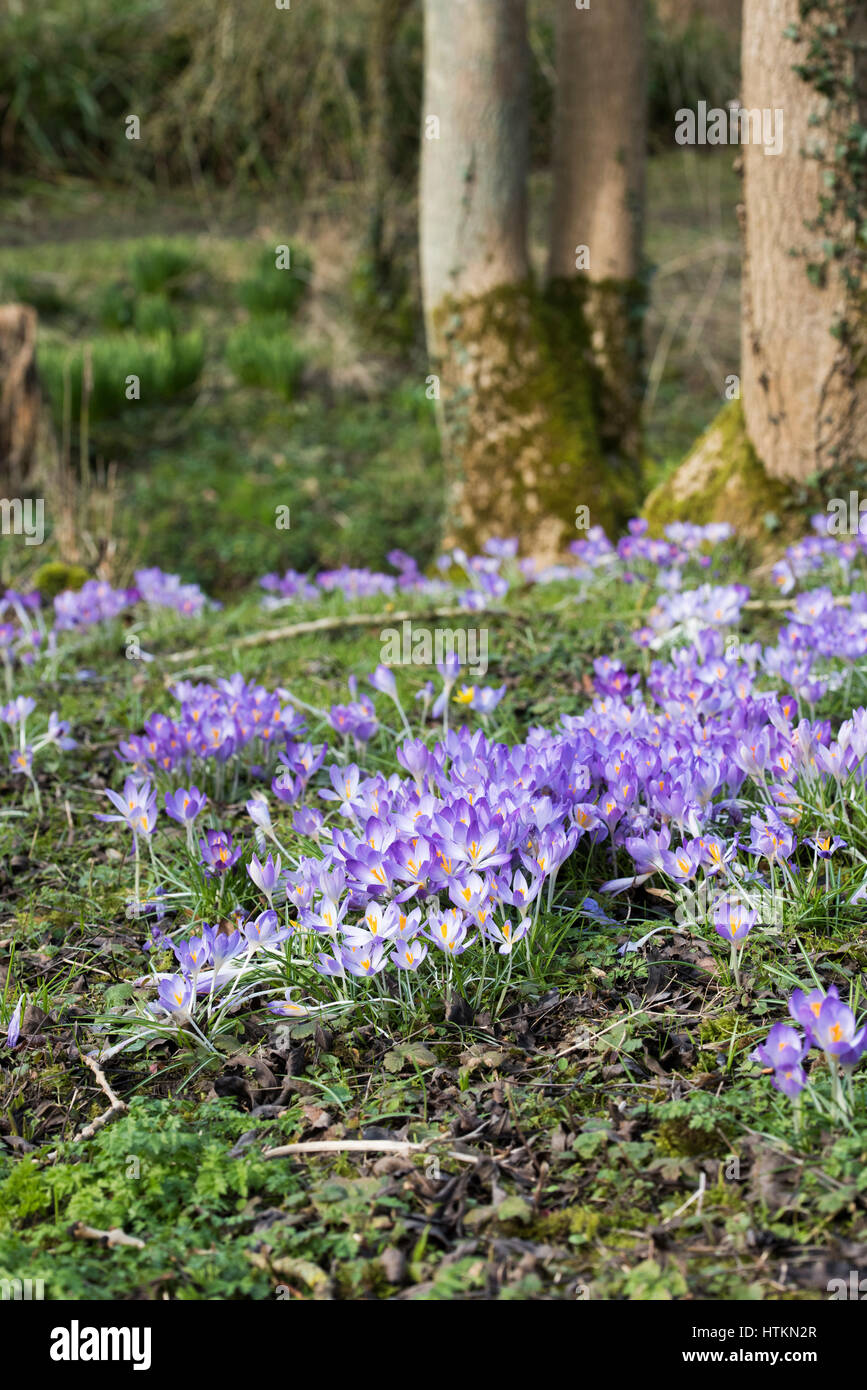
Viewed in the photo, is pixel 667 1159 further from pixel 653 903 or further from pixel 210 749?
pixel 210 749

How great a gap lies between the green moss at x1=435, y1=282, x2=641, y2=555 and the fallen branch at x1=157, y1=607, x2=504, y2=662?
1.42 meters

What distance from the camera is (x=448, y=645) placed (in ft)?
12.8

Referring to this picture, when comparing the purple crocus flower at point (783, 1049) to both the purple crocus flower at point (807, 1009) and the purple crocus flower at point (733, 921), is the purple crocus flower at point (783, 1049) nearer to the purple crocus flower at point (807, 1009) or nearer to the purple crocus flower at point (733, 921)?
the purple crocus flower at point (807, 1009)

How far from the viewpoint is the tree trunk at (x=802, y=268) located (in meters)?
4.12

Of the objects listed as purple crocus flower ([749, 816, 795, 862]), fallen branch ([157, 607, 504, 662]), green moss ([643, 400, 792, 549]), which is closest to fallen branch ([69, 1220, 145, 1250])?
purple crocus flower ([749, 816, 795, 862])

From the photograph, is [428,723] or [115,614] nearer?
[428,723]

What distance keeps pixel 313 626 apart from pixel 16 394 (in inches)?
136

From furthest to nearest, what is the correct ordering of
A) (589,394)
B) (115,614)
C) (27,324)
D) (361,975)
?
(27,324)
(589,394)
(115,614)
(361,975)

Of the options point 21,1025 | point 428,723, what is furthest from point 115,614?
point 21,1025

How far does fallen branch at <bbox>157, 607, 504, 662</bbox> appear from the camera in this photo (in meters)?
4.00

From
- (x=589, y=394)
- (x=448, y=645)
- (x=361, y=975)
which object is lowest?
(x=361, y=975)
